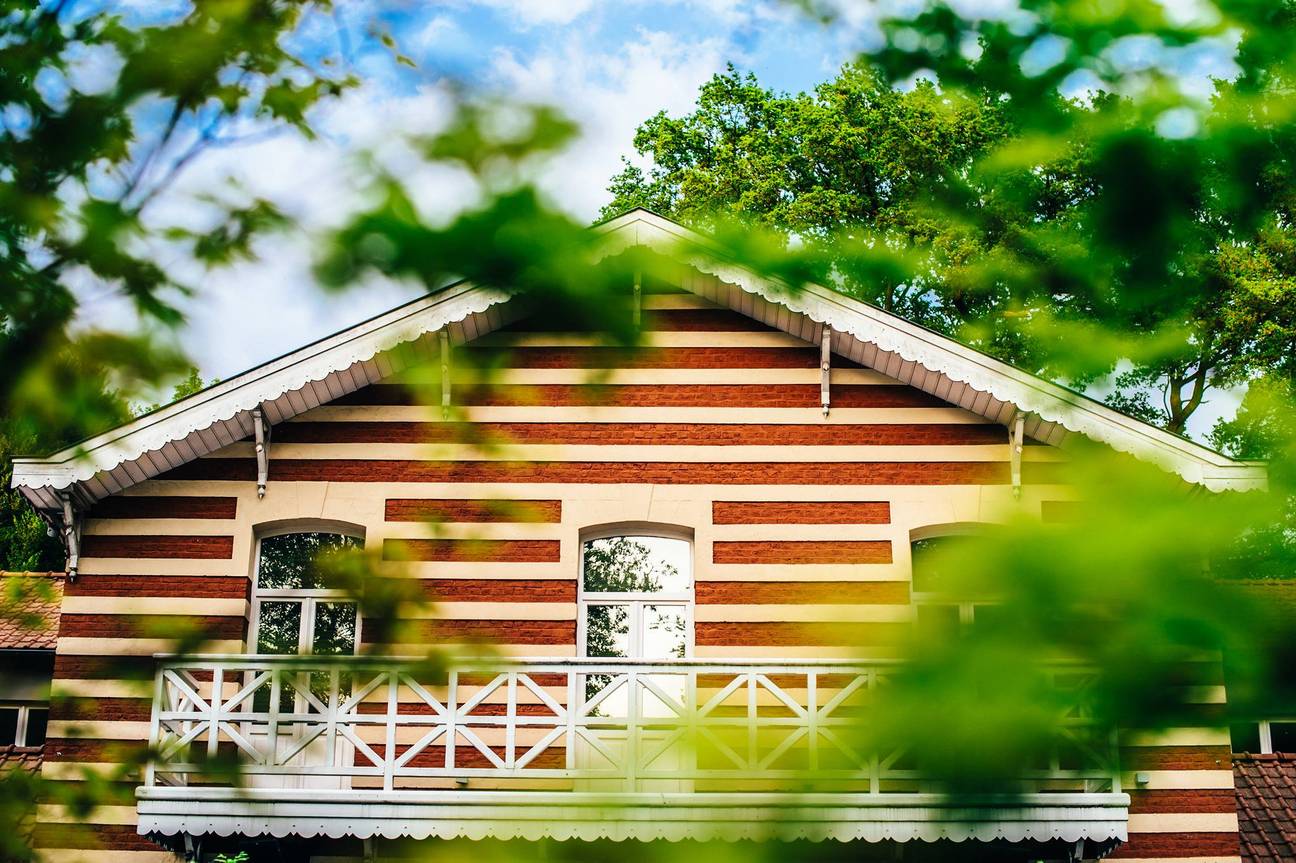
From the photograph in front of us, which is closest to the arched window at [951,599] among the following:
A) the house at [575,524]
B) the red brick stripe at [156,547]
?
the house at [575,524]

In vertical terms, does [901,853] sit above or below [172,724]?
below

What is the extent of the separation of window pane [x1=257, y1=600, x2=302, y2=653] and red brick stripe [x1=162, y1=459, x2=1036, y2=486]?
121cm

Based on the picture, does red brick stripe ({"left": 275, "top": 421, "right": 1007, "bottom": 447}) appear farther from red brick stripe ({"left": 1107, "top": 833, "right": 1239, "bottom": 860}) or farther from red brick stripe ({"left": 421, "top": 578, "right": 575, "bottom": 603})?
red brick stripe ({"left": 1107, "top": 833, "right": 1239, "bottom": 860})

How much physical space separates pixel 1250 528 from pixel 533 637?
35.3ft

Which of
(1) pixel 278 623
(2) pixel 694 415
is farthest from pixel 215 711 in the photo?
(2) pixel 694 415

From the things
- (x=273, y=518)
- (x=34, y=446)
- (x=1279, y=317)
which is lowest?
(x=34, y=446)

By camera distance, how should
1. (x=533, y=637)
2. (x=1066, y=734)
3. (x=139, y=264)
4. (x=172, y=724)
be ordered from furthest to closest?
(x=533, y=637), (x=172, y=724), (x=139, y=264), (x=1066, y=734)

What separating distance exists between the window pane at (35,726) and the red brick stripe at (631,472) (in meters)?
4.42

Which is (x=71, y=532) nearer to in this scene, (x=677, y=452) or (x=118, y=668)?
(x=677, y=452)

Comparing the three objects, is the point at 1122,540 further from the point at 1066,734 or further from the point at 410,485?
the point at 410,485

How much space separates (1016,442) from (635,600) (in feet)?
12.8

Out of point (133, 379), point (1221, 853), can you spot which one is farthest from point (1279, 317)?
point (133, 379)

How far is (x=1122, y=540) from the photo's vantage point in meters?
1.82

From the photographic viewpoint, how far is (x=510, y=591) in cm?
1238
